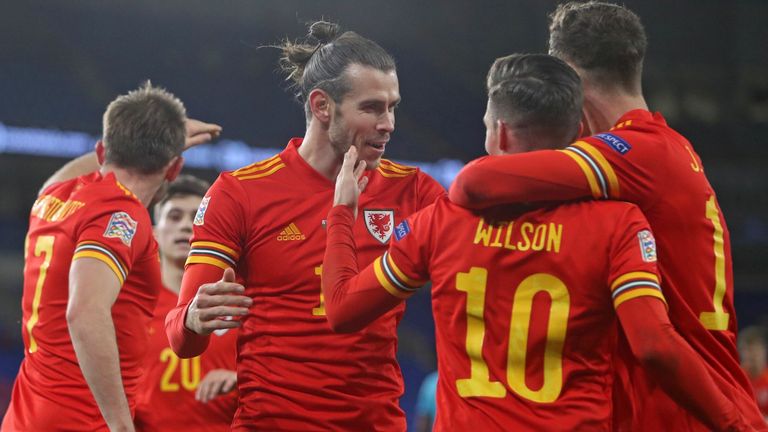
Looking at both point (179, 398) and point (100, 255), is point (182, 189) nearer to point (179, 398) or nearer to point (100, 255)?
point (179, 398)

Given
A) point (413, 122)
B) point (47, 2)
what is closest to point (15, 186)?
point (47, 2)

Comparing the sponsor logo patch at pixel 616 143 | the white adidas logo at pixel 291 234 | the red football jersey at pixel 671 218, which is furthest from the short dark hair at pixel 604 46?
the white adidas logo at pixel 291 234

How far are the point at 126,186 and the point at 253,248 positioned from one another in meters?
1.15

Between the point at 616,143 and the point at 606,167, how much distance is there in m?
0.10

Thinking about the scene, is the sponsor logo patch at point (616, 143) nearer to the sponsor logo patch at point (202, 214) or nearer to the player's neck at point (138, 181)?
the sponsor logo patch at point (202, 214)

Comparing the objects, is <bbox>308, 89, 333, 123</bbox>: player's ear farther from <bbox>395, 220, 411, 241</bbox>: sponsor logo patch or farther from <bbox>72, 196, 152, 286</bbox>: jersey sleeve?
<bbox>72, 196, 152, 286</bbox>: jersey sleeve

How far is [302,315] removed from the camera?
2.89 m

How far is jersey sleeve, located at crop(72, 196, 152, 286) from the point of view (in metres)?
3.38

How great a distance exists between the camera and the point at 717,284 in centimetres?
244

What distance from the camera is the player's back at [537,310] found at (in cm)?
214

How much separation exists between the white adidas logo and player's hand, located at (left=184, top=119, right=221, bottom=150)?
1.22 m

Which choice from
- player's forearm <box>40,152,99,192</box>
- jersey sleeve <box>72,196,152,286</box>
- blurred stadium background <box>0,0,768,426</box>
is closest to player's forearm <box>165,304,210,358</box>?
jersey sleeve <box>72,196,152,286</box>

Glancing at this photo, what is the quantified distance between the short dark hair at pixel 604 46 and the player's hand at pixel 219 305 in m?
1.17

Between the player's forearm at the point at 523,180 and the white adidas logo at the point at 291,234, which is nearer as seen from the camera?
the player's forearm at the point at 523,180
